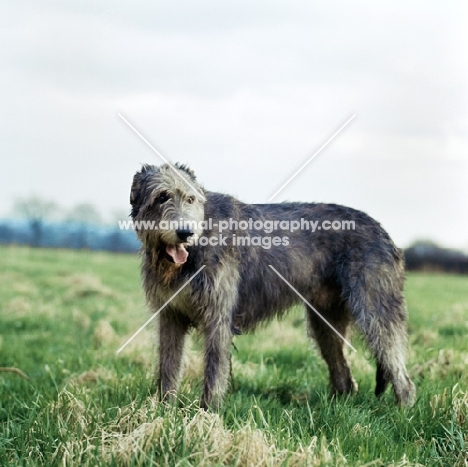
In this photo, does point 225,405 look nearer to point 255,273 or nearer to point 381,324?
point 255,273

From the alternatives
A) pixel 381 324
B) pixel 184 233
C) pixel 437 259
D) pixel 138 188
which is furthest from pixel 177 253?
pixel 437 259

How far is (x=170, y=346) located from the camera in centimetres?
577

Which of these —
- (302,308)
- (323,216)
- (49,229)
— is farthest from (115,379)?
(49,229)

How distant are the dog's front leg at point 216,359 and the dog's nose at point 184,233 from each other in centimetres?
88

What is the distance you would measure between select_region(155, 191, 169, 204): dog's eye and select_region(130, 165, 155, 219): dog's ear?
15cm

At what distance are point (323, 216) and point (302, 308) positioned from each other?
0.94m

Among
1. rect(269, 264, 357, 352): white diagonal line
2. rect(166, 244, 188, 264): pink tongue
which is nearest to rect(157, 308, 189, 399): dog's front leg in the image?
rect(166, 244, 188, 264): pink tongue

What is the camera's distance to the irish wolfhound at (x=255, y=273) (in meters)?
5.20

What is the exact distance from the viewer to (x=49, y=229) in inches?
944

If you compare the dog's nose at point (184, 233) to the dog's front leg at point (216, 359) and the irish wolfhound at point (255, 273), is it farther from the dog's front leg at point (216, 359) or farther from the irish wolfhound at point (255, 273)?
the dog's front leg at point (216, 359)

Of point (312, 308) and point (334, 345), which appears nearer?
point (312, 308)

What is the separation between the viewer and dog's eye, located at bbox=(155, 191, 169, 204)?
200 inches

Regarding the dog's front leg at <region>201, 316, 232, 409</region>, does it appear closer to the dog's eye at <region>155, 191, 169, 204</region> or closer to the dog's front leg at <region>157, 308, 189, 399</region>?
the dog's front leg at <region>157, 308, 189, 399</region>

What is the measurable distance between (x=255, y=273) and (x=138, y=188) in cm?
136
